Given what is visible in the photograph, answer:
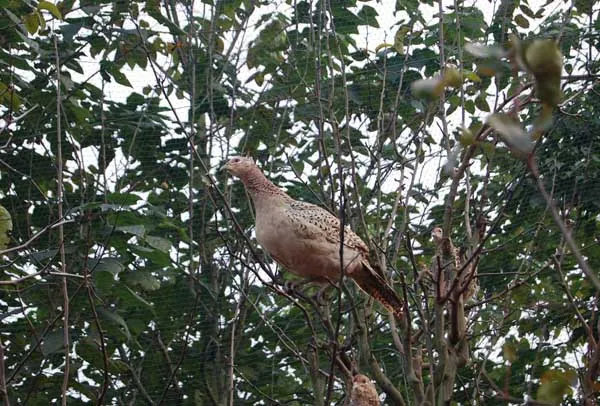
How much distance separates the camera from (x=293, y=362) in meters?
5.48

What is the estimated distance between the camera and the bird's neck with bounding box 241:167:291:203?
4.08 meters

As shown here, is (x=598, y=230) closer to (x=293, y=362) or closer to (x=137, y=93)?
(x=293, y=362)

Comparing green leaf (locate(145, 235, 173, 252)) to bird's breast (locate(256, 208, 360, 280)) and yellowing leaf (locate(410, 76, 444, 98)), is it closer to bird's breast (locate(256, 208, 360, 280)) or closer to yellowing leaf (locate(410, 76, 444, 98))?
bird's breast (locate(256, 208, 360, 280))

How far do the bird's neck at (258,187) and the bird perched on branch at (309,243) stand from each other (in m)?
0.03

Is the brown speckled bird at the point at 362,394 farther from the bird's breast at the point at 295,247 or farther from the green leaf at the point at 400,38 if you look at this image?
the green leaf at the point at 400,38

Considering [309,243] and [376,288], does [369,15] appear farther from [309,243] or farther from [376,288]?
[376,288]

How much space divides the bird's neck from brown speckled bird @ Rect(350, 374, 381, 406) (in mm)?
1348

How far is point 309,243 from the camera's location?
388 cm

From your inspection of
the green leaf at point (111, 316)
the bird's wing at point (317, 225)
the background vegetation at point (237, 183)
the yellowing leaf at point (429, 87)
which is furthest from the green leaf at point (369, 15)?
the yellowing leaf at point (429, 87)

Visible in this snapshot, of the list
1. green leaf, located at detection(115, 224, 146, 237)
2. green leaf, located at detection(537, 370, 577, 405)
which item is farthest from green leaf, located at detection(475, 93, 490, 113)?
green leaf, located at detection(537, 370, 577, 405)

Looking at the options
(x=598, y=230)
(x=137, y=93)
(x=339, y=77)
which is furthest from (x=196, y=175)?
(x=598, y=230)

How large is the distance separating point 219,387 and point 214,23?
75.4 inches

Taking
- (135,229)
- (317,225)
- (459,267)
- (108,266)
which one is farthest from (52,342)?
(459,267)

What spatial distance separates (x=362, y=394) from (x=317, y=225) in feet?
3.93
